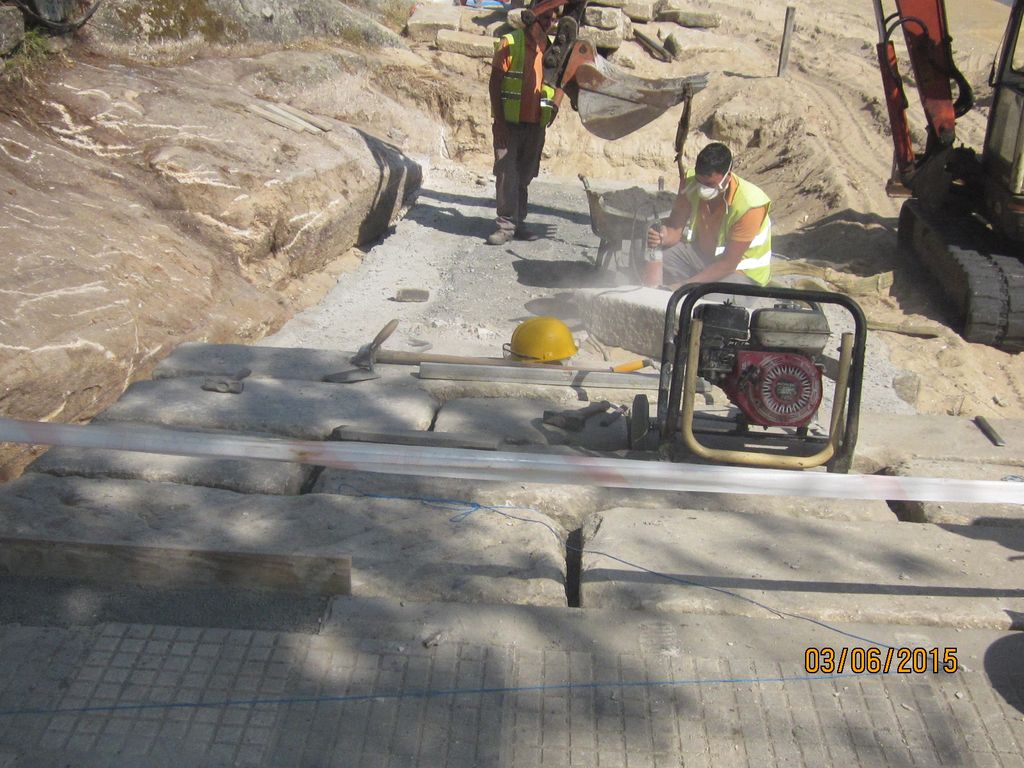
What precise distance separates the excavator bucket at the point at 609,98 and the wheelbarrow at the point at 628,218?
0.94m

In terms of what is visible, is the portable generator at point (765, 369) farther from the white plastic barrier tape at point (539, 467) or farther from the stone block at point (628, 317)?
the stone block at point (628, 317)

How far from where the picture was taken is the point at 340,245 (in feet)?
26.8

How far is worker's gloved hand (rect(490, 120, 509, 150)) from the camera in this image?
841 cm

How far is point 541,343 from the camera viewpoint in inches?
210

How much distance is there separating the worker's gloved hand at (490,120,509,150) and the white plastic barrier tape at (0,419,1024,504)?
19.8ft

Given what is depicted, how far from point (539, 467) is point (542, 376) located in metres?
2.17

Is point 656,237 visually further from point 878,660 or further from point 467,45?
point 467,45

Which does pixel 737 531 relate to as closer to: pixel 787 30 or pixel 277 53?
pixel 277 53

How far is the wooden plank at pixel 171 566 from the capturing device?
3.12 meters

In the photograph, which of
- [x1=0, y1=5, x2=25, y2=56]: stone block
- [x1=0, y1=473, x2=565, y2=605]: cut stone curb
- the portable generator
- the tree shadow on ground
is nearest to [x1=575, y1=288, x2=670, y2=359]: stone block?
the portable generator

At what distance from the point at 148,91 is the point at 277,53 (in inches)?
122

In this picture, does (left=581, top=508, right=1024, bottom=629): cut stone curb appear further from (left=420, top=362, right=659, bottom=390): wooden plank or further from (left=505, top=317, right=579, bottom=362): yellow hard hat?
(left=505, top=317, right=579, bottom=362): yellow hard hat

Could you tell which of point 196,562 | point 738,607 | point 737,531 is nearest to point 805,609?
point 738,607

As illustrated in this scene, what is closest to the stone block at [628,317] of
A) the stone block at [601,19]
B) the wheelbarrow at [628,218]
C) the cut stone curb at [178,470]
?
the wheelbarrow at [628,218]
